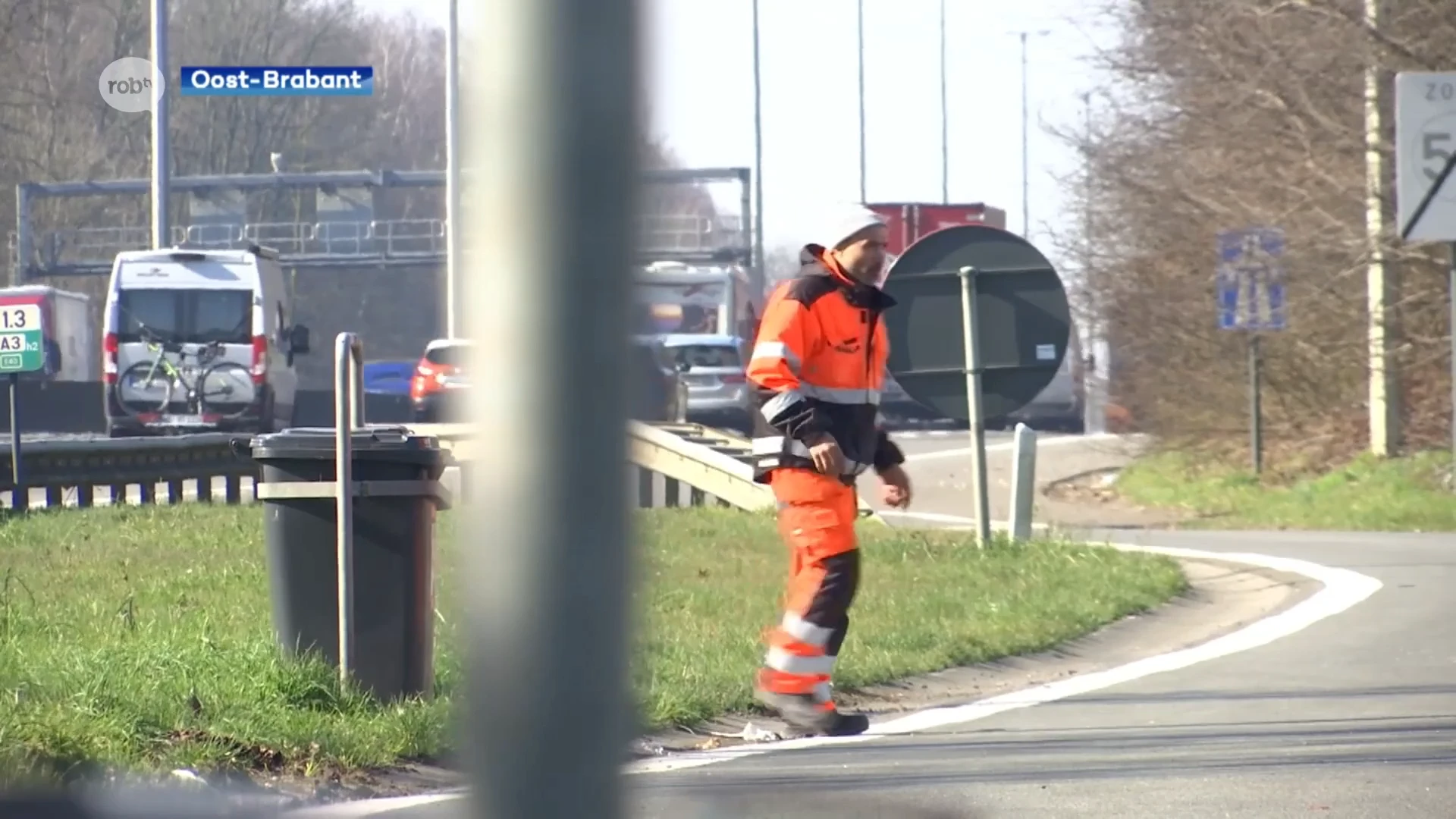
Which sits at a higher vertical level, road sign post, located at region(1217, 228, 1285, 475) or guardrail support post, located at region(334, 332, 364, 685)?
road sign post, located at region(1217, 228, 1285, 475)

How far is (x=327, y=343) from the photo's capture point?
46875 mm

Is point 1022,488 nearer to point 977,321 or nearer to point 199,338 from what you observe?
point 977,321

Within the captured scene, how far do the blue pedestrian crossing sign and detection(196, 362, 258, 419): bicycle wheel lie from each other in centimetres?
1305

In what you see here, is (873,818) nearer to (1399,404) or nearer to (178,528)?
(178,528)

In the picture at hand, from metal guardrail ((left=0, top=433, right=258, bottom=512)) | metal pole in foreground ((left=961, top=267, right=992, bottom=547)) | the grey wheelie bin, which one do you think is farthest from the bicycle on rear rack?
the grey wheelie bin

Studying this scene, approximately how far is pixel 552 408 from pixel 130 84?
21109mm

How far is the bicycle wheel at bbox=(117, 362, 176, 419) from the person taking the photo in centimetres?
2752

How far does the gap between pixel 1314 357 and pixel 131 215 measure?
19555 millimetres

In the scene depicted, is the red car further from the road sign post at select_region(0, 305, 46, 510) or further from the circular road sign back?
the road sign post at select_region(0, 305, 46, 510)

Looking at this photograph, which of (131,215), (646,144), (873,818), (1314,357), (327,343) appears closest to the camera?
(646,144)

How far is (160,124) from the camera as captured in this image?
24.5 metres

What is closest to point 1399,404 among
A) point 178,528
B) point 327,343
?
point 178,528

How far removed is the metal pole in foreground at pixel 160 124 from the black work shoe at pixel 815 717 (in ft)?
51.5

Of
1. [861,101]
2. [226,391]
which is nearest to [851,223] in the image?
[226,391]
